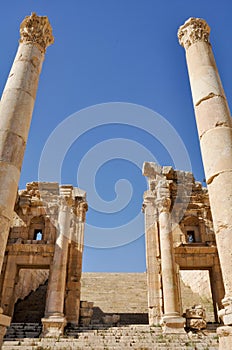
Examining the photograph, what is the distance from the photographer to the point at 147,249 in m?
18.2

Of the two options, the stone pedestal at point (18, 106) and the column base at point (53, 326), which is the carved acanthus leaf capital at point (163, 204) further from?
the stone pedestal at point (18, 106)

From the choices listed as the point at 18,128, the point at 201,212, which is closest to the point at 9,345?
the point at 18,128

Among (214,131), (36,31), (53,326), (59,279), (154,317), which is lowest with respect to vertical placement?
(53,326)

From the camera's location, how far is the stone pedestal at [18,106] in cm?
671

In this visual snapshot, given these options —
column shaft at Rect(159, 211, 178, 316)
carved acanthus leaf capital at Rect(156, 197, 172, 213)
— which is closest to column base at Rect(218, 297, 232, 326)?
column shaft at Rect(159, 211, 178, 316)

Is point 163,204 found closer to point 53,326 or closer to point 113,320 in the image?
point 113,320

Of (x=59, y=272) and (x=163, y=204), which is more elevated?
(x=163, y=204)

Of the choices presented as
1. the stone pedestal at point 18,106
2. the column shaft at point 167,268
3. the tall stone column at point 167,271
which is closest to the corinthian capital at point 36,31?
the stone pedestal at point 18,106

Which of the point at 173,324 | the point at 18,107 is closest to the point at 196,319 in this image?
the point at 173,324

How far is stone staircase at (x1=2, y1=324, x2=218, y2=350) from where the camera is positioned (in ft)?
38.3

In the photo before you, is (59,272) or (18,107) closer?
(18,107)

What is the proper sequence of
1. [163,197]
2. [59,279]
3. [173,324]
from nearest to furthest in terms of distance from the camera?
[173,324] < [59,279] < [163,197]

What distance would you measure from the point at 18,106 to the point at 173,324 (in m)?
11.4

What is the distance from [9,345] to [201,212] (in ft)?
43.3
